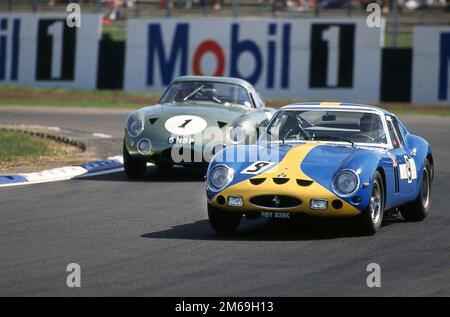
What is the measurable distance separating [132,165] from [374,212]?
508 centimetres

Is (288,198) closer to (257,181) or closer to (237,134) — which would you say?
(257,181)

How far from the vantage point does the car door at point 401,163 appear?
10.3 metres

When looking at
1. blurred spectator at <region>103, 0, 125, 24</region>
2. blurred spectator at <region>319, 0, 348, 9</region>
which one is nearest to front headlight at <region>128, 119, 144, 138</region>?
blurred spectator at <region>319, 0, 348, 9</region>

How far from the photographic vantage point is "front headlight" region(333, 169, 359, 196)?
30.3 ft

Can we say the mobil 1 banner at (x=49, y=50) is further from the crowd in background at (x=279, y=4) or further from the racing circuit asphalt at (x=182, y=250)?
the racing circuit asphalt at (x=182, y=250)

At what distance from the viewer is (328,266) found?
8.11 meters

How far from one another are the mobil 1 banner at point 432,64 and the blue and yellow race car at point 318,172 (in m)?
16.3

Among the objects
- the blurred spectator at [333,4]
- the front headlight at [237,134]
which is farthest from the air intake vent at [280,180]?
the blurred spectator at [333,4]

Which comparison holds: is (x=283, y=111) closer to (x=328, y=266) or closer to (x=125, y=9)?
(x=328, y=266)

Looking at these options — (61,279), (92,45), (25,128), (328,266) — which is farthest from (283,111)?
(92,45)

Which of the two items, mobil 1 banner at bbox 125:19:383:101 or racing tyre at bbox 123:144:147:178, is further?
mobil 1 banner at bbox 125:19:383:101

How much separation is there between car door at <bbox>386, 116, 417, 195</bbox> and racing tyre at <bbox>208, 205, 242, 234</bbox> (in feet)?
5.03

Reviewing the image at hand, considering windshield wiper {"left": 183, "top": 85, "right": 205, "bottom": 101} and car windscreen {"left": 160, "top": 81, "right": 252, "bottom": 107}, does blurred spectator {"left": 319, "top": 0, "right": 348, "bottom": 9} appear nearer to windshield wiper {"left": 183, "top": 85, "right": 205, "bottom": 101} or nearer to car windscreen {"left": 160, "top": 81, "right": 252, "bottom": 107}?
car windscreen {"left": 160, "top": 81, "right": 252, "bottom": 107}

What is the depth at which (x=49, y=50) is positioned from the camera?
29.6 meters
